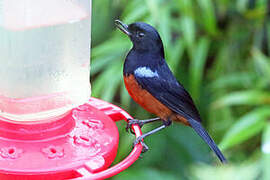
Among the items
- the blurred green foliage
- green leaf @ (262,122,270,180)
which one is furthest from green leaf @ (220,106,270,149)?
green leaf @ (262,122,270,180)

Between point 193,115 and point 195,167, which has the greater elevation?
point 193,115

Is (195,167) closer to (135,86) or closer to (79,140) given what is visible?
(135,86)

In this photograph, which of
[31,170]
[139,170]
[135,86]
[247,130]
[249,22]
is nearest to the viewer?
[31,170]

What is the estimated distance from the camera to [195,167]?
155 inches

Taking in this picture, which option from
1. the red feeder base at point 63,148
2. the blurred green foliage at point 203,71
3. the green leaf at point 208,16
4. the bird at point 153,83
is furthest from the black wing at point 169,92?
the green leaf at point 208,16

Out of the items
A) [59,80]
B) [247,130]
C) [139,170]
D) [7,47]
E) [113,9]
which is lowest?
[139,170]

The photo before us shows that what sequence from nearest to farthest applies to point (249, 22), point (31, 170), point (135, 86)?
point (31, 170) → point (135, 86) → point (249, 22)

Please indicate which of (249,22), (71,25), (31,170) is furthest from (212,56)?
(31,170)

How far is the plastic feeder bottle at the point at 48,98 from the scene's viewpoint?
1722 mm

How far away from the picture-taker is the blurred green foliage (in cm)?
370

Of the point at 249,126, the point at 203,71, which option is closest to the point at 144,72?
the point at 249,126

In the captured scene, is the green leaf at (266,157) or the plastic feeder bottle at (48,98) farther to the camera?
the green leaf at (266,157)

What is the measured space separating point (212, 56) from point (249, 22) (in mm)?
406

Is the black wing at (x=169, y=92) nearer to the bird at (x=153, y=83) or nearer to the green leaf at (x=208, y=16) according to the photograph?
the bird at (x=153, y=83)
